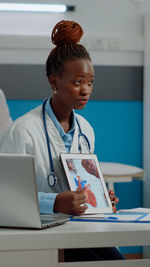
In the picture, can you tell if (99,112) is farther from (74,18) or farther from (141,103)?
(74,18)

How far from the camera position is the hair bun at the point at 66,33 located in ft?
5.51

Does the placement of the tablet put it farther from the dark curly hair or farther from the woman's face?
the dark curly hair

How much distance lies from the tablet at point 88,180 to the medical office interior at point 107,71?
2.09 metres

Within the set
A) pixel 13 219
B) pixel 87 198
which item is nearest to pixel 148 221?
pixel 87 198

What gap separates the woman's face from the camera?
1599mm

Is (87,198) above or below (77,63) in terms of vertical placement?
below

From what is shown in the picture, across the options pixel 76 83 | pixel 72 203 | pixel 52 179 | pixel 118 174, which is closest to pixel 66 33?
pixel 76 83

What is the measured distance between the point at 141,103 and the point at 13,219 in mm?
2656

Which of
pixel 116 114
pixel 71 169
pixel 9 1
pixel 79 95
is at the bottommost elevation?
pixel 116 114

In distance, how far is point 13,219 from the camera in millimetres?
1148

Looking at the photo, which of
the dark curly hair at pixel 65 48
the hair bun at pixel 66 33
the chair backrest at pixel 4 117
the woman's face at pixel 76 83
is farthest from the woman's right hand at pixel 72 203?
the chair backrest at pixel 4 117

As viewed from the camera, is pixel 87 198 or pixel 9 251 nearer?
pixel 9 251

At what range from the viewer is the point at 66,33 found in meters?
1.69

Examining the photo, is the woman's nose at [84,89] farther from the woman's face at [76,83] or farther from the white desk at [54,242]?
the white desk at [54,242]
